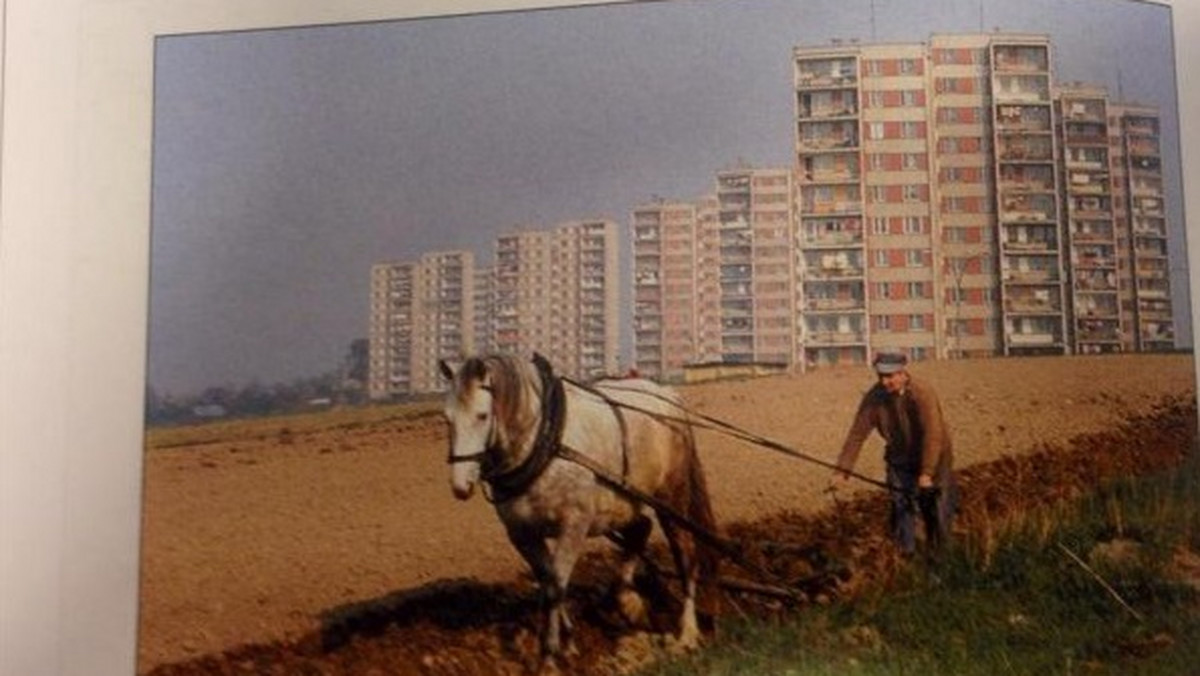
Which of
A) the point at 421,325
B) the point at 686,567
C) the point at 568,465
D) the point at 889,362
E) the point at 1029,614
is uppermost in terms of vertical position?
the point at 421,325

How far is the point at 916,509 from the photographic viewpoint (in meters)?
2.77

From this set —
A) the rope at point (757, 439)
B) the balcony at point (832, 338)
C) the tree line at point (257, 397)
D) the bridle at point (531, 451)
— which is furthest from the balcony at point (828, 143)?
the tree line at point (257, 397)

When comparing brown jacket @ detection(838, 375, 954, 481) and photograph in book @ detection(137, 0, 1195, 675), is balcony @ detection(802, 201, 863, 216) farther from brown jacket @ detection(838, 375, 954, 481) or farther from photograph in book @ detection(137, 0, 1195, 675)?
brown jacket @ detection(838, 375, 954, 481)

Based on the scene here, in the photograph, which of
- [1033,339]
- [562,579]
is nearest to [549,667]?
[562,579]

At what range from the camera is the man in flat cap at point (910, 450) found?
2.77m

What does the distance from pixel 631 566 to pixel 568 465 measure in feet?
0.89

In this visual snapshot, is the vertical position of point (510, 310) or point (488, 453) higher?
point (510, 310)

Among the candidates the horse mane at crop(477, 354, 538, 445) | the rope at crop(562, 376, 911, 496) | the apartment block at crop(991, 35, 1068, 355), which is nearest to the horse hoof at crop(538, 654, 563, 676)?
the horse mane at crop(477, 354, 538, 445)

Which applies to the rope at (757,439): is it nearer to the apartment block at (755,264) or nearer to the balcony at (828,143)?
the apartment block at (755,264)

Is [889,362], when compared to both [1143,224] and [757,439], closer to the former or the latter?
[757,439]

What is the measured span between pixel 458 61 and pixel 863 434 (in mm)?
1274

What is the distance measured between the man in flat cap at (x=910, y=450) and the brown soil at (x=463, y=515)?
3cm

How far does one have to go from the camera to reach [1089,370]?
2787 millimetres

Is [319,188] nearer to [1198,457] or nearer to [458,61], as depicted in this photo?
[458,61]
